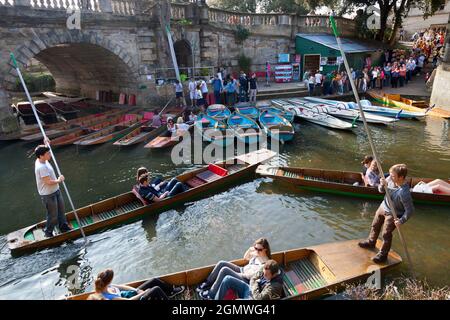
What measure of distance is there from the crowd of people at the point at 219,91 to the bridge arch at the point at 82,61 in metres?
3.28

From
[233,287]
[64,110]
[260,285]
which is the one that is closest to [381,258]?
[260,285]

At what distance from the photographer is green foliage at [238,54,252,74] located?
24.4 m

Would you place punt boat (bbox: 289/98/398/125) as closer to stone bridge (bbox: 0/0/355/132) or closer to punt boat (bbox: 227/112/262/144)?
punt boat (bbox: 227/112/262/144)

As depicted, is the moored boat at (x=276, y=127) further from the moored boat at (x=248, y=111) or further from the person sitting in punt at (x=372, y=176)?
the person sitting in punt at (x=372, y=176)

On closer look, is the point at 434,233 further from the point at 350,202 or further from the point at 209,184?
the point at 209,184

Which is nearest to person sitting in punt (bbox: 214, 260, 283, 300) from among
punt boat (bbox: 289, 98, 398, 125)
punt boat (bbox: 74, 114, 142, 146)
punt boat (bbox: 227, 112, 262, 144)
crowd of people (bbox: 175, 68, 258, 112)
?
punt boat (bbox: 227, 112, 262, 144)

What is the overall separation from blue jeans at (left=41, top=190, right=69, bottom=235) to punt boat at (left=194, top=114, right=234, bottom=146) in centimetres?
795

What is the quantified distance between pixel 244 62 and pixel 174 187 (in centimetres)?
1678

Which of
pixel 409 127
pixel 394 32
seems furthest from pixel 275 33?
pixel 409 127

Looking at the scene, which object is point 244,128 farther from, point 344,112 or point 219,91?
point 344,112

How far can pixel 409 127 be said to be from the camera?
57.1 feet

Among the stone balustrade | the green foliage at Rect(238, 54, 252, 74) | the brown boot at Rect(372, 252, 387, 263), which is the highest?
the stone balustrade

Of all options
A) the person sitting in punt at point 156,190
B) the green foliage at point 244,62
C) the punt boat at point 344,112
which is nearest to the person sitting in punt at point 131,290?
the person sitting in punt at point 156,190

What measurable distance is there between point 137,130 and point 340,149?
944cm
